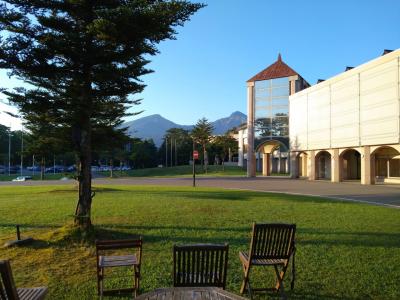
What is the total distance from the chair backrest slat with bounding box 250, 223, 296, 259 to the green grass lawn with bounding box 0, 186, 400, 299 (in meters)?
0.58

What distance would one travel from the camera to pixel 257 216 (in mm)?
12359

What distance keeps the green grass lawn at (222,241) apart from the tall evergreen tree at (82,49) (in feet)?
5.33

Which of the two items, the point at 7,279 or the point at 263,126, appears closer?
the point at 7,279

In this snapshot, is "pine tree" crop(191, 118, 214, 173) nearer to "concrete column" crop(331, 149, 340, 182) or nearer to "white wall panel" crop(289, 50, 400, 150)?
"white wall panel" crop(289, 50, 400, 150)

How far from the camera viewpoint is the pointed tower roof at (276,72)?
4688 centimetres

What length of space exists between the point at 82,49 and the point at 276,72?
41.9 meters

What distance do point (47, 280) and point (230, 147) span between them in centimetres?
7191

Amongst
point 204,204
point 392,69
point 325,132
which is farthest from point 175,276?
point 325,132

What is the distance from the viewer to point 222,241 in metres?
8.62

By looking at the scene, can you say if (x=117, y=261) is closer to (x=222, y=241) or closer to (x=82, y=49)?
(x=222, y=241)

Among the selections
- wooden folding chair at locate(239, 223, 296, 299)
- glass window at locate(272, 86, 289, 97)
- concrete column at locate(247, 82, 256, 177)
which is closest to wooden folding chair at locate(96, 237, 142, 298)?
wooden folding chair at locate(239, 223, 296, 299)

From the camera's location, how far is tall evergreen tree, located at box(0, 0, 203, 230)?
7.84 m

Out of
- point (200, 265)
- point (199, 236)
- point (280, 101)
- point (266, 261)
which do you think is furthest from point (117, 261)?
point (280, 101)

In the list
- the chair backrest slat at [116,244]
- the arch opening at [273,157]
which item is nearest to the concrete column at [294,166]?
the arch opening at [273,157]
